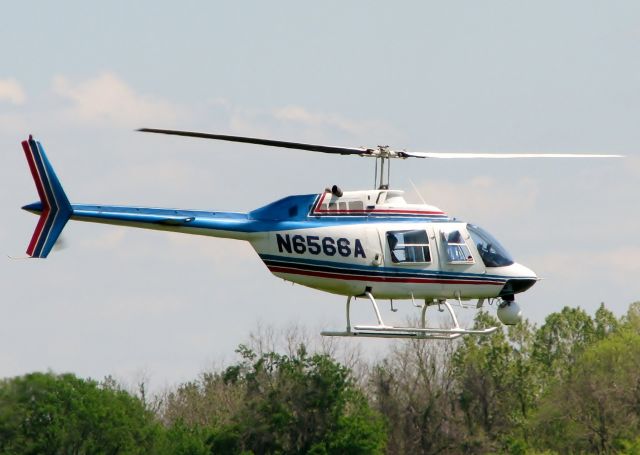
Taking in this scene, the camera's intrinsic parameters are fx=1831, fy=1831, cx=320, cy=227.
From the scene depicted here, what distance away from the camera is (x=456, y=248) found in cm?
4019

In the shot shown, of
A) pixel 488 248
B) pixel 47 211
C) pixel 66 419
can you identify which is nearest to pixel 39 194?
pixel 47 211

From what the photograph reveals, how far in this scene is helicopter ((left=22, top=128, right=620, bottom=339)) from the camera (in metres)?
39.3

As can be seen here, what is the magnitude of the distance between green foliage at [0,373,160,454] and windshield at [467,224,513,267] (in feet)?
145

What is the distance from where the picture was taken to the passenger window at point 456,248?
132ft

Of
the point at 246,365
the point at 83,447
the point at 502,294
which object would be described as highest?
the point at 246,365

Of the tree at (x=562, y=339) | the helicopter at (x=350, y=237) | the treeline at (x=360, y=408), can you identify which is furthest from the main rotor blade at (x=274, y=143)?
the tree at (x=562, y=339)

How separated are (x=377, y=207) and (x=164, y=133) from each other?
5.27m

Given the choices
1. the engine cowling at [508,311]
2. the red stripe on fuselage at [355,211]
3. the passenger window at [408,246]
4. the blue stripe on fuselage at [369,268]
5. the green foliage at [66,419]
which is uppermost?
the green foliage at [66,419]

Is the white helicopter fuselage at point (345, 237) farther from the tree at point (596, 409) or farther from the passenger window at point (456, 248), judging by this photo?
the tree at point (596, 409)

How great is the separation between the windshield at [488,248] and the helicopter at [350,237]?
31mm

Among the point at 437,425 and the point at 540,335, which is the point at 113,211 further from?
the point at 540,335

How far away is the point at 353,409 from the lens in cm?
9000

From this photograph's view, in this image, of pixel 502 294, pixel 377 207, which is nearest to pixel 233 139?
pixel 377 207

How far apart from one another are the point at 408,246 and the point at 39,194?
26.9ft
